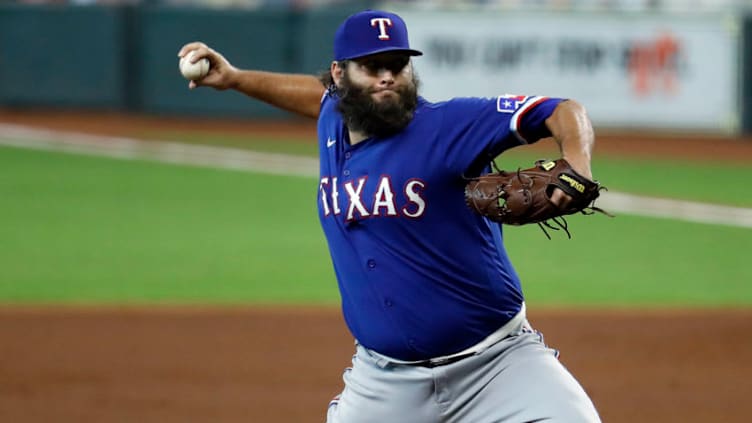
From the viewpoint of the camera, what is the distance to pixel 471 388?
4.34 m

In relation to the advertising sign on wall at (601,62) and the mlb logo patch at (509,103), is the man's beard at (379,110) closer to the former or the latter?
the mlb logo patch at (509,103)

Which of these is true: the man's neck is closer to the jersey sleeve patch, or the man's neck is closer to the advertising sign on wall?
the jersey sleeve patch

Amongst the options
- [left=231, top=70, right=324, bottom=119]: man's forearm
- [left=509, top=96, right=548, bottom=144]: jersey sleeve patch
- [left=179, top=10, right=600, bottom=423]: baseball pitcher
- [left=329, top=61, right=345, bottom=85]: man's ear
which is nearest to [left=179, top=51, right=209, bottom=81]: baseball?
[left=231, top=70, right=324, bottom=119]: man's forearm

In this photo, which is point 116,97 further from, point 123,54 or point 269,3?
point 269,3

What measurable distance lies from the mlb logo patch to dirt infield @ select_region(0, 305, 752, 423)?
321 cm

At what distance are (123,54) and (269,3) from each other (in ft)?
9.02

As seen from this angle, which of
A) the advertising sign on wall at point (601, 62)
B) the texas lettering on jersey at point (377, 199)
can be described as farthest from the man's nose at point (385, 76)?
the advertising sign on wall at point (601, 62)

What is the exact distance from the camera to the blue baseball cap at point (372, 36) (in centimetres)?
430

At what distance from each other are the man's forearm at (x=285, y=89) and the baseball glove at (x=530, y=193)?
4.06 feet

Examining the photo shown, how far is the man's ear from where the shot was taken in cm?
453

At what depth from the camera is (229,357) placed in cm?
830

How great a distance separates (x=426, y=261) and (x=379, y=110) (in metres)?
0.52

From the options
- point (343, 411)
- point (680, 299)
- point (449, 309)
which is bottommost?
point (680, 299)

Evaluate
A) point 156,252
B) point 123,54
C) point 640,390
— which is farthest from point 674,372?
point 123,54
